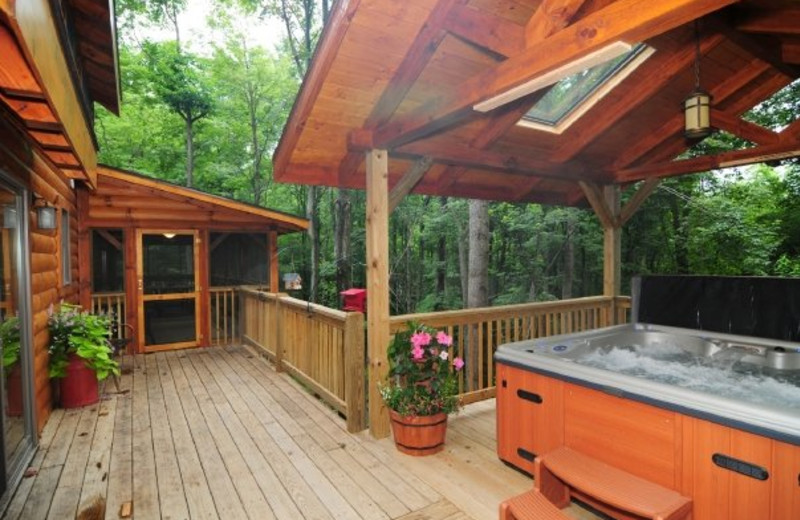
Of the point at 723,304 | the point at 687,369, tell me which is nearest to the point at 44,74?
the point at 687,369

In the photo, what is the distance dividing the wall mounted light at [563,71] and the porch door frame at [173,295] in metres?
5.75

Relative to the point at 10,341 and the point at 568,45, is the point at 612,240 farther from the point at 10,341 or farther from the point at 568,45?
the point at 10,341

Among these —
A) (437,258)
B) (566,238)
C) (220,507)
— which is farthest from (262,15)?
(220,507)

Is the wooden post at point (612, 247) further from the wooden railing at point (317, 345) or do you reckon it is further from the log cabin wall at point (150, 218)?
the log cabin wall at point (150, 218)

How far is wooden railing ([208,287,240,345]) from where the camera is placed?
23.5 feet

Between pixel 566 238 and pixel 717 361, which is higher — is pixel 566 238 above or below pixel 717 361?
above

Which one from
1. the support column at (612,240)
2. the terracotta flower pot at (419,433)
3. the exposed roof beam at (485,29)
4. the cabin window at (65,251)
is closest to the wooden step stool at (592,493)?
the terracotta flower pot at (419,433)

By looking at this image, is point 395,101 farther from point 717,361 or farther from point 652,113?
point 717,361

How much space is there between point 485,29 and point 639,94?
208 cm

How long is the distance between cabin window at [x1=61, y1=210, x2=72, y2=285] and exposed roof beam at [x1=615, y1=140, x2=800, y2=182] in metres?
6.34

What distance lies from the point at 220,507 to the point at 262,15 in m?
13.3

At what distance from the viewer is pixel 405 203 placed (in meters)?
13.6

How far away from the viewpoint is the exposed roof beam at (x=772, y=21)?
9.57ft

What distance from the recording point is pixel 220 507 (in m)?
2.58
